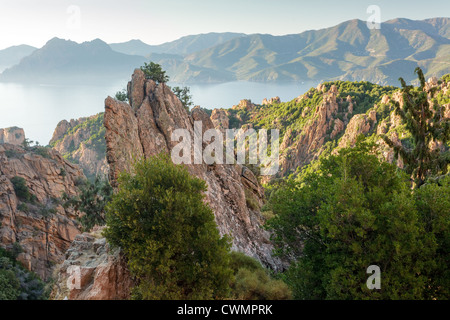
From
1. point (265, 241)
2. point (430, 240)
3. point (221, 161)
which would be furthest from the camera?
point (221, 161)

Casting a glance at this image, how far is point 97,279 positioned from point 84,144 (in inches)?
4412

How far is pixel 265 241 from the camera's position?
994 inches

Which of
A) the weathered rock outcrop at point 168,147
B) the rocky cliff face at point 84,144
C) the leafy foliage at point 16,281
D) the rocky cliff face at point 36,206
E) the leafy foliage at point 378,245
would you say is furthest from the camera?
the rocky cliff face at point 84,144

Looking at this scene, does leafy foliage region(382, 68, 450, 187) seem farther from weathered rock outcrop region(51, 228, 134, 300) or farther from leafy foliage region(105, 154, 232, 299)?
weathered rock outcrop region(51, 228, 134, 300)

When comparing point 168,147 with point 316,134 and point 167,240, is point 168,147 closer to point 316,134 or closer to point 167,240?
point 167,240

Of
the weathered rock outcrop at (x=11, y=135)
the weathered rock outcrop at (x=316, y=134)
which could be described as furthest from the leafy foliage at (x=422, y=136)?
the weathered rock outcrop at (x=11, y=135)

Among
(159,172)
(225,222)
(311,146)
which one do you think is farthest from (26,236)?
(311,146)

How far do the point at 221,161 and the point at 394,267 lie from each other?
797 inches

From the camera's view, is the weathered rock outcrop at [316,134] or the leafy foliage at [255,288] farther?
the weathered rock outcrop at [316,134]

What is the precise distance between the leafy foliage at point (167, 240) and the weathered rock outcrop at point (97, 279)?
0.93 metres

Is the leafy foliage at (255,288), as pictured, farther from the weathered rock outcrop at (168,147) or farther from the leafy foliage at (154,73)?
the leafy foliage at (154,73)

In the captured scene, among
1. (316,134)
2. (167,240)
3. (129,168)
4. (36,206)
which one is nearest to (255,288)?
(167,240)

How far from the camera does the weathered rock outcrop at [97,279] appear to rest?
11875mm
